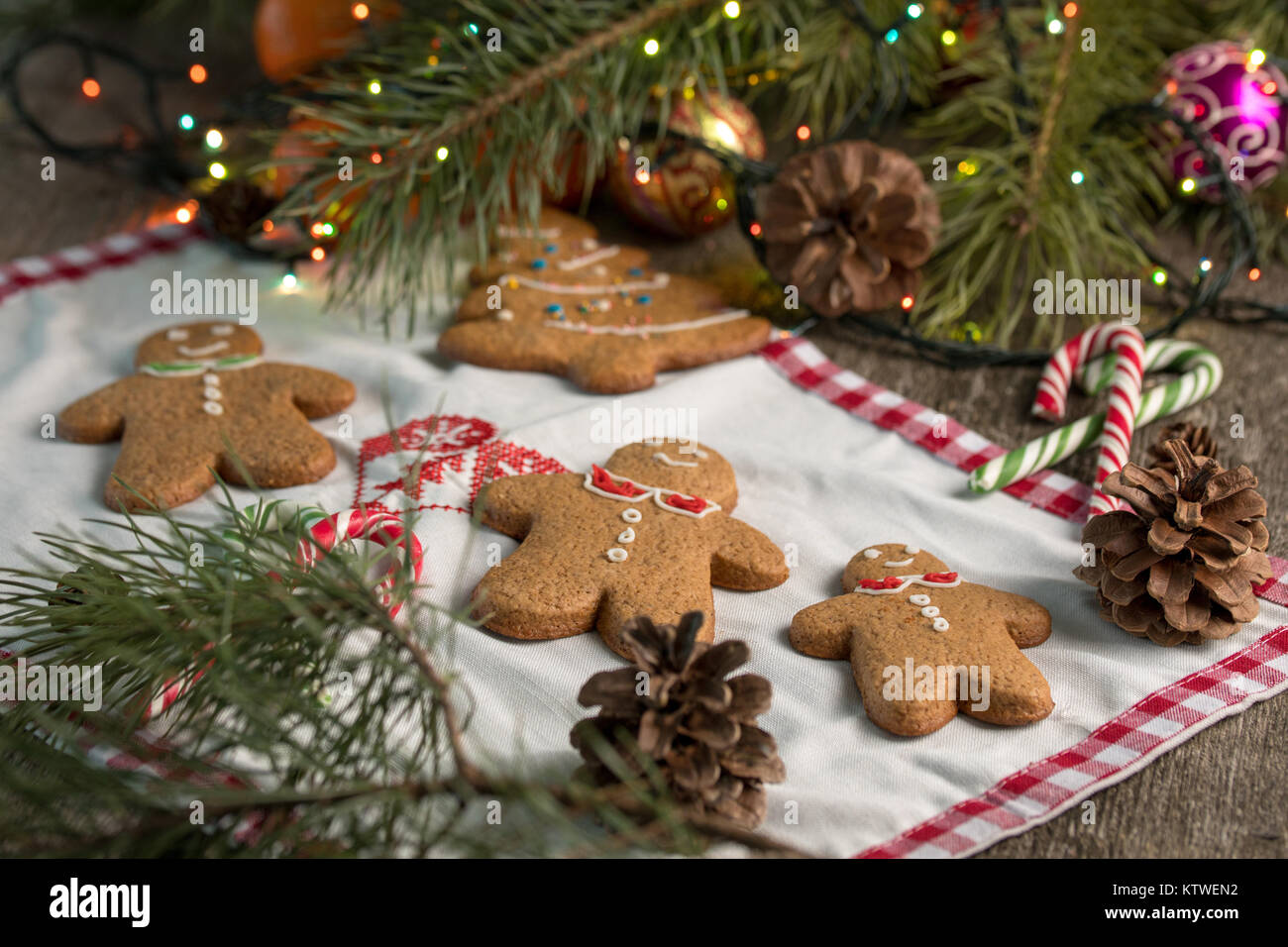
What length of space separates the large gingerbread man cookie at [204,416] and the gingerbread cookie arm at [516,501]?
0.76 ft

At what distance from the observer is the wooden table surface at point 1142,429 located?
959 millimetres

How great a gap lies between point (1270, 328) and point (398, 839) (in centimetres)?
151

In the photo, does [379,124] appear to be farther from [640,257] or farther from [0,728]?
[0,728]

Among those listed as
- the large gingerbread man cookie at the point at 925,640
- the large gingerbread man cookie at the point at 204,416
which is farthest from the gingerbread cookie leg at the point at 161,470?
the large gingerbread man cookie at the point at 925,640

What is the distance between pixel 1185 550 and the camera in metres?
1.09

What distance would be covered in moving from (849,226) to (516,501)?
65 cm

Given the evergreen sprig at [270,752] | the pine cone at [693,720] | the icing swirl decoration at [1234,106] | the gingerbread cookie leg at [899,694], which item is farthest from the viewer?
the icing swirl decoration at [1234,106]

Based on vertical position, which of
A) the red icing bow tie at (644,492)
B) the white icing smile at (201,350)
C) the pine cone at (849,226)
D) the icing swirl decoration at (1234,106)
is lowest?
the red icing bow tie at (644,492)

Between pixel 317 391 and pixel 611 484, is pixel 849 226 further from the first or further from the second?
pixel 317 391

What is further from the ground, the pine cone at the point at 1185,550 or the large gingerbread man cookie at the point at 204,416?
the pine cone at the point at 1185,550

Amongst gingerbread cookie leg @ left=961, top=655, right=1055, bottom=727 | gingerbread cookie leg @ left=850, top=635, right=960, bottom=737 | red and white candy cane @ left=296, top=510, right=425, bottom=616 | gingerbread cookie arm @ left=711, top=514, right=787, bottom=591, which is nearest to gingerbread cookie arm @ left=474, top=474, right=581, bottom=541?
red and white candy cane @ left=296, top=510, right=425, bottom=616

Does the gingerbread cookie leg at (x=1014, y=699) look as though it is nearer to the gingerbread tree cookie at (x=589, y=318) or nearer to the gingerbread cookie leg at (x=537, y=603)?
the gingerbread cookie leg at (x=537, y=603)

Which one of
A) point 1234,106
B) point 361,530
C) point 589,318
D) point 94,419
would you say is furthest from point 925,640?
point 1234,106

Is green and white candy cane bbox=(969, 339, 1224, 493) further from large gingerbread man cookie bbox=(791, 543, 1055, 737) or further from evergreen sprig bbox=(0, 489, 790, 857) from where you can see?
evergreen sprig bbox=(0, 489, 790, 857)
